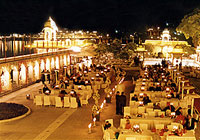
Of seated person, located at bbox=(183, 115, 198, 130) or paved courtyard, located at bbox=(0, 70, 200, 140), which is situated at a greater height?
seated person, located at bbox=(183, 115, 198, 130)

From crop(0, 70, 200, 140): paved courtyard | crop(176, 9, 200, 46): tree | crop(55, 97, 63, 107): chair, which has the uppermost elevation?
crop(176, 9, 200, 46): tree

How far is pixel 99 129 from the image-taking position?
13039 millimetres

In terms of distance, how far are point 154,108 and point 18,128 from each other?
6.33 metres

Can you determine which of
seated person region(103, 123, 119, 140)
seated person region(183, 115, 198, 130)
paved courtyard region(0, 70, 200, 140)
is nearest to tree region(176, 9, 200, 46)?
paved courtyard region(0, 70, 200, 140)

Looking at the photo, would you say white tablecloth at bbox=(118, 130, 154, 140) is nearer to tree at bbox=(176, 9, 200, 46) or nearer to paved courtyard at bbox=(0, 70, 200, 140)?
paved courtyard at bbox=(0, 70, 200, 140)

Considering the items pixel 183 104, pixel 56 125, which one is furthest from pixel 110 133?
pixel 183 104

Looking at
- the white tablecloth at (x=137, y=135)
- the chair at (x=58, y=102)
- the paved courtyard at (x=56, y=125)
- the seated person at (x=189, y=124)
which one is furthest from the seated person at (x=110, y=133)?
the chair at (x=58, y=102)

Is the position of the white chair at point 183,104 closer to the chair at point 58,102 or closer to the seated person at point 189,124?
the seated person at point 189,124

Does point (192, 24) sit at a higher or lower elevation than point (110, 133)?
higher

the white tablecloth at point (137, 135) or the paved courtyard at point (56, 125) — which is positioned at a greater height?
the white tablecloth at point (137, 135)

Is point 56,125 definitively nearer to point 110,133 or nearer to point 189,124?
point 110,133

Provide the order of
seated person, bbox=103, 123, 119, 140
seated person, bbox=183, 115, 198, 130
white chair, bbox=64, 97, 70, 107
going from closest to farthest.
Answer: seated person, bbox=103, 123, 119, 140 → seated person, bbox=183, 115, 198, 130 → white chair, bbox=64, 97, 70, 107

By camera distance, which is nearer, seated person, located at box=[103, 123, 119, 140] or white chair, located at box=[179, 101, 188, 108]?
seated person, located at box=[103, 123, 119, 140]

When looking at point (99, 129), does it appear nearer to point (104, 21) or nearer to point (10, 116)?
point (10, 116)
